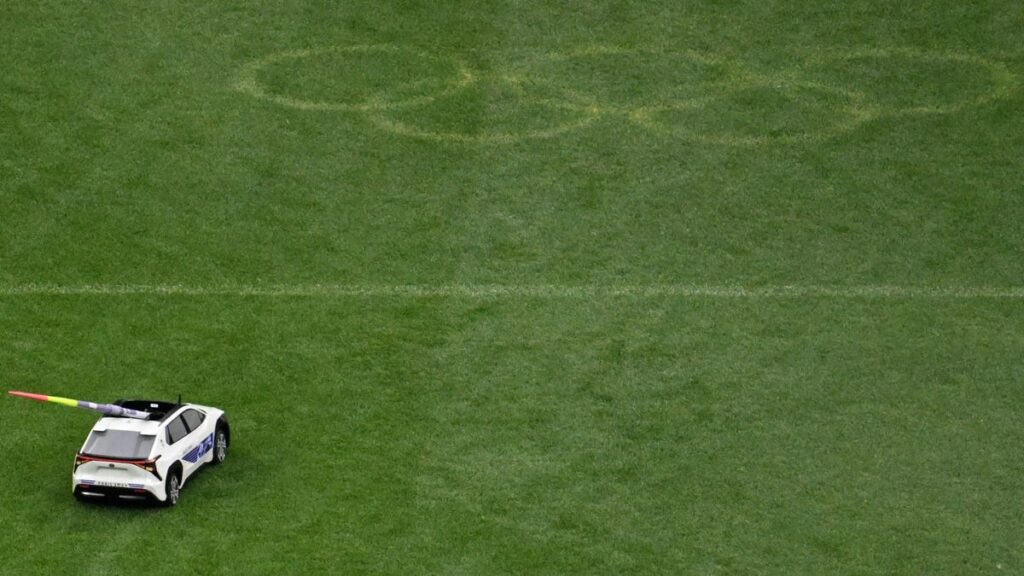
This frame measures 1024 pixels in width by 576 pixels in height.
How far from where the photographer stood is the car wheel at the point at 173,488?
21469 millimetres

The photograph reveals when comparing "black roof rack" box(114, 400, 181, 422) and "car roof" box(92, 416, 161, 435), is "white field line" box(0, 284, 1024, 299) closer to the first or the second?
"black roof rack" box(114, 400, 181, 422)

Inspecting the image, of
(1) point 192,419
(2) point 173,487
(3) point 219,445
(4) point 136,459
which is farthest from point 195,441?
(4) point 136,459

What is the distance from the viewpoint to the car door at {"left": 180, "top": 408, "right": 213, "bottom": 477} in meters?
21.8

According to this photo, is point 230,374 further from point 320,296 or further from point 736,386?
point 736,386

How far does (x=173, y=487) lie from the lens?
21.6m

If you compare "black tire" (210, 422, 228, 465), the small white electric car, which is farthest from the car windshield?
"black tire" (210, 422, 228, 465)

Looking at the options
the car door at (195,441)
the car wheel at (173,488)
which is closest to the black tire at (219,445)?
the car door at (195,441)

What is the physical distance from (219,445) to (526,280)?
22.8ft

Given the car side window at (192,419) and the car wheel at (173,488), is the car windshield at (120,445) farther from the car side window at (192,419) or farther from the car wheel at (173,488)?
the car side window at (192,419)

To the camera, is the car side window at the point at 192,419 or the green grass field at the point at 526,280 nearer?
the green grass field at the point at 526,280

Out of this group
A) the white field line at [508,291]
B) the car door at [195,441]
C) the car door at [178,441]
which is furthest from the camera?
the white field line at [508,291]

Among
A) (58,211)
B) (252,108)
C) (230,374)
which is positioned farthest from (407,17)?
(230,374)

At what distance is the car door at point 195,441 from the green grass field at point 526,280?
41cm

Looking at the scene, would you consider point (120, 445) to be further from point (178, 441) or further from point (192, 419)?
point (192, 419)
